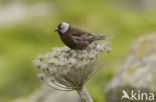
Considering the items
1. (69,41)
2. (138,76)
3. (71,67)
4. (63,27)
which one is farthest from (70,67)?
(138,76)

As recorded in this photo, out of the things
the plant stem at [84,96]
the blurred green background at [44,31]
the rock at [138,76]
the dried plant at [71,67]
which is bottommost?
the blurred green background at [44,31]

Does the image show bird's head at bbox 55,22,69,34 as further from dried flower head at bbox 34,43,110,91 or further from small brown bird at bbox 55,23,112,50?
dried flower head at bbox 34,43,110,91

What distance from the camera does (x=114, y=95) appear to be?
32.3 ft

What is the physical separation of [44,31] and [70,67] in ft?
50.1

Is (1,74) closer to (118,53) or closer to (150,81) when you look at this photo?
(118,53)

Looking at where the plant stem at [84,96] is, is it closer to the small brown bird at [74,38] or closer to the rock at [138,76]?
the small brown bird at [74,38]

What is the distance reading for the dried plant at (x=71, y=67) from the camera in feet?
22.7

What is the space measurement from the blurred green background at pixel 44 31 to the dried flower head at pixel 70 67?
384cm

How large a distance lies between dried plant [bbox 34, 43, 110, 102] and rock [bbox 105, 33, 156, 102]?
1.99 m

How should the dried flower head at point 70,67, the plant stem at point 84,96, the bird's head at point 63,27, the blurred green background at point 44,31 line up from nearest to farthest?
the dried flower head at point 70,67, the plant stem at point 84,96, the bird's head at point 63,27, the blurred green background at point 44,31

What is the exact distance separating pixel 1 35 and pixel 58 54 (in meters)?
14.6

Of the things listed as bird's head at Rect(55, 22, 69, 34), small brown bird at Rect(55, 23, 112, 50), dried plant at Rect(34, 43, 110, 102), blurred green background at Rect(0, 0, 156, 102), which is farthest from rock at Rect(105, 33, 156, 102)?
dried plant at Rect(34, 43, 110, 102)

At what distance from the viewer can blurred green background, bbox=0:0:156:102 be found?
15.4 m

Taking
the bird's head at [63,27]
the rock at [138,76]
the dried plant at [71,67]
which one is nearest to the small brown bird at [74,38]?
the bird's head at [63,27]
